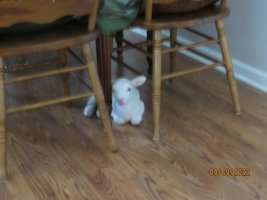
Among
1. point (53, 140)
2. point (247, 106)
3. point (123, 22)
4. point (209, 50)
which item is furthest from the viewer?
point (209, 50)

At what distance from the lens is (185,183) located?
1.30 m

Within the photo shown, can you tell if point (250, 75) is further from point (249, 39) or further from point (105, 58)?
point (105, 58)

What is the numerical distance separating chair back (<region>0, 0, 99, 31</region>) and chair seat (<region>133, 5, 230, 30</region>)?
0.24m

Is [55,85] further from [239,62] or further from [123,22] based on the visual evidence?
[239,62]

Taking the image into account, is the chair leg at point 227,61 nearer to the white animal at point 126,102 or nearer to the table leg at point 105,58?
the white animal at point 126,102

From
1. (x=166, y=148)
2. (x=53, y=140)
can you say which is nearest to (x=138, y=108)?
(x=166, y=148)

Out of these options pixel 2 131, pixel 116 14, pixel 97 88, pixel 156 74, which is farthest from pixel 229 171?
pixel 2 131

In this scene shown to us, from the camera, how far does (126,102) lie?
1.57m

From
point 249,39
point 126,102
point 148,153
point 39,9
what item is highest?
point 39,9

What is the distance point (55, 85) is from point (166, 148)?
2.65 feet

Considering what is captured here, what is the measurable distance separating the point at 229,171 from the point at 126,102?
49 centimetres

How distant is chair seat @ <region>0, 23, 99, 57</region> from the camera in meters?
1.20

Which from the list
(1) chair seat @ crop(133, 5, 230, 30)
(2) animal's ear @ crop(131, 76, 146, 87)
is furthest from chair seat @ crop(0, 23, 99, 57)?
(2) animal's ear @ crop(131, 76, 146, 87)
